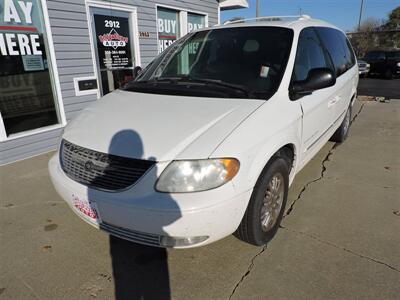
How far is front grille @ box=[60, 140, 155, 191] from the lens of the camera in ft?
6.57

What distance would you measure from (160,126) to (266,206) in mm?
1061

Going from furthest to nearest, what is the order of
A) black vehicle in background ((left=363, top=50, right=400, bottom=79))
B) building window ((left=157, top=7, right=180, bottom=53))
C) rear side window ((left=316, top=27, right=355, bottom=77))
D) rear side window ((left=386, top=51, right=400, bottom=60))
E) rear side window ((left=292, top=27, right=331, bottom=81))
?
1. rear side window ((left=386, top=51, right=400, bottom=60))
2. black vehicle in background ((left=363, top=50, right=400, bottom=79))
3. building window ((left=157, top=7, right=180, bottom=53))
4. rear side window ((left=316, top=27, right=355, bottom=77))
5. rear side window ((left=292, top=27, right=331, bottom=81))

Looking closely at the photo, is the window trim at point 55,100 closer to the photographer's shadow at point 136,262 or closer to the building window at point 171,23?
the building window at point 171,23

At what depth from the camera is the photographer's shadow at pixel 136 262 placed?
2.04m

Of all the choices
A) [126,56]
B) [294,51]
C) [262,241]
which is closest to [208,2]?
[126,56]

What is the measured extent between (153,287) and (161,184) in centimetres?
81

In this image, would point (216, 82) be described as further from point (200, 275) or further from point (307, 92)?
point (200, 275)

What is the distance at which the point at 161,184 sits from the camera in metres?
1.94

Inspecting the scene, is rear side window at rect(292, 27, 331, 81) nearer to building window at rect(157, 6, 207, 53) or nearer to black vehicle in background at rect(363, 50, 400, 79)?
building window at rect(157, 6, 207, 53)

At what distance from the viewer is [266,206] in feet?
8.13

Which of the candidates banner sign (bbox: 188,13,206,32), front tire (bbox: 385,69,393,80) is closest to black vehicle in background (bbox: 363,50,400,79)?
front tire (bbox: 385,69,393,80)

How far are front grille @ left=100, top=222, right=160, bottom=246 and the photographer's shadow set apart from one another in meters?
0.09

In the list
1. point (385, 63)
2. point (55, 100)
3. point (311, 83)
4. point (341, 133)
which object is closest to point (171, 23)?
point (55, 100)

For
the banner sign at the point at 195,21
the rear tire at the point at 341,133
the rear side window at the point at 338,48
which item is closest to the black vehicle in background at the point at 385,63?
the banner sign at the point at 195,21
